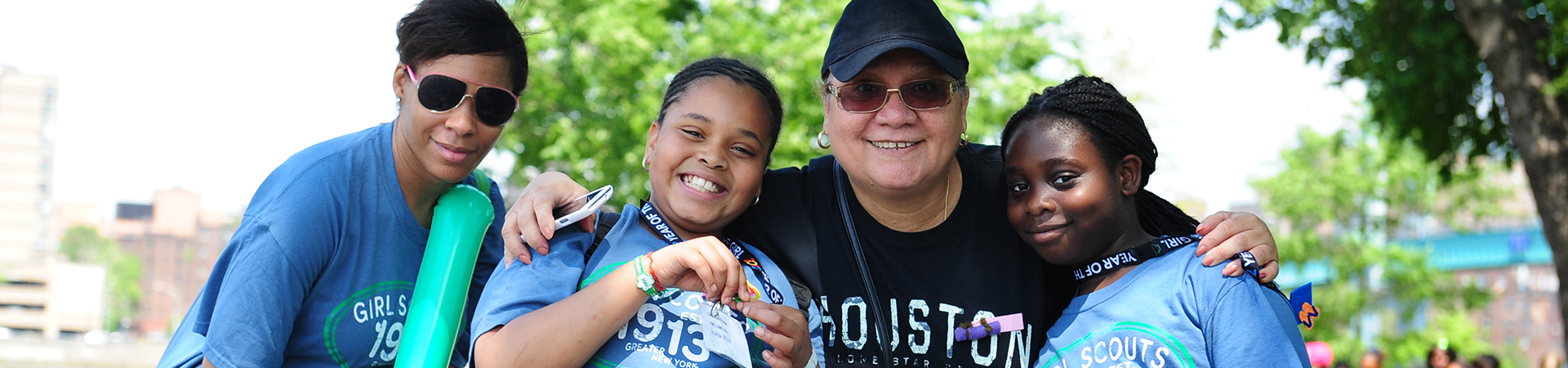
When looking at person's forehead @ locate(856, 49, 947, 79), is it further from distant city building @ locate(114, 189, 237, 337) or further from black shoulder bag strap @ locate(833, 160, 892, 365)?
distant city building @ locate(114, 189, 237, 337)

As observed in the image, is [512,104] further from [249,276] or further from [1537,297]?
[1537,297]

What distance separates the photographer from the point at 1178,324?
2746 mm

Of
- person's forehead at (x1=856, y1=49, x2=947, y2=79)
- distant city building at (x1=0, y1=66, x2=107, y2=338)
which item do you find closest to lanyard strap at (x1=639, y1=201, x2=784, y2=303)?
person's forehead at (x1=856, y1=49, x2=947, y2=79)

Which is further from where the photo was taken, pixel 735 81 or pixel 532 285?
pixel 735 81

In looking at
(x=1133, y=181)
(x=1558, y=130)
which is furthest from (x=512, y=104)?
(x=1558, y=130)

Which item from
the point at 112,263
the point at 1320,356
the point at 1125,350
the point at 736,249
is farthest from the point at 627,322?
the point at 112,263

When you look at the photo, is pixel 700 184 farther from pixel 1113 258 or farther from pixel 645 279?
pixel 1113 258

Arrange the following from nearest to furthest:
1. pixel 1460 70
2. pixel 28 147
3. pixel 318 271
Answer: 1. pixel 318 271
2. pixel 1460 70
3. pixel 28 147

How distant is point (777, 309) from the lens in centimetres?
266

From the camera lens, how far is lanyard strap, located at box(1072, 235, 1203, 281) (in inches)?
117

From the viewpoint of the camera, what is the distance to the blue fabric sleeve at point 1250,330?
8.54 ft

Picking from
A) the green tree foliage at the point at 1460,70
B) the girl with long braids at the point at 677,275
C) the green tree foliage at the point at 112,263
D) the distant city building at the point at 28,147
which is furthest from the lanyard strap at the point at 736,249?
the distant city building at the point at 28,147

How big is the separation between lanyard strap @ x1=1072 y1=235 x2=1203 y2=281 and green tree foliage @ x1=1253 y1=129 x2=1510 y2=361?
26.2m

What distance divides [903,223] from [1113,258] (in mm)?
603
